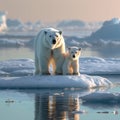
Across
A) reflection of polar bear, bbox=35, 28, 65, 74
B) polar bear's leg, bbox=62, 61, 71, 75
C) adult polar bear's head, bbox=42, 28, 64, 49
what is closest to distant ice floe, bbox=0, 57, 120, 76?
reflection of polar bear, bbox=35, 28, 65, 74

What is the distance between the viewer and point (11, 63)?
17391 mm

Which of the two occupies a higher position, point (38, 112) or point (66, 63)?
point (66, 63)

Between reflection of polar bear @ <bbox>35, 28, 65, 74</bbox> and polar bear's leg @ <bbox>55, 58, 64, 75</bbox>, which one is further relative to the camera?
polar bear's leg @ <bbox>55, 58, 64, 75</bbox>

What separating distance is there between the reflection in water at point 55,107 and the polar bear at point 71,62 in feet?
5.41

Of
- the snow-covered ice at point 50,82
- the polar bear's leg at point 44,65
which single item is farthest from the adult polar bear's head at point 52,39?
the snow-covered ice at point 50,82

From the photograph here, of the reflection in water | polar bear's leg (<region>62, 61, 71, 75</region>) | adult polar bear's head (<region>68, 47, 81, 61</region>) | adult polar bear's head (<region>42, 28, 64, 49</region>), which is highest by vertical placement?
adult polar bear's head (<region>42, 28, 64, 49</region>)

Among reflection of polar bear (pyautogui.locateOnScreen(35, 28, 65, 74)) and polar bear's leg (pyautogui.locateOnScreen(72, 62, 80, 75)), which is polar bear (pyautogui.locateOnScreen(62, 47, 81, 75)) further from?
reflection of polar bear (pyautogui.locateOnScreen(35, 28, 65, 74))

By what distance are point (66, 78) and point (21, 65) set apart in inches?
197

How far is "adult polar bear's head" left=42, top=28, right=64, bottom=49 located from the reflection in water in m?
1.54

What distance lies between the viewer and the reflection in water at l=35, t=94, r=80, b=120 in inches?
345

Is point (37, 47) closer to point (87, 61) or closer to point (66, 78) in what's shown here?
point (66, 78)

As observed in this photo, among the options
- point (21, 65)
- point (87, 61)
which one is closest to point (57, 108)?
point (21, 65)

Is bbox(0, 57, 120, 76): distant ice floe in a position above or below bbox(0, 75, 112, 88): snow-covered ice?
above

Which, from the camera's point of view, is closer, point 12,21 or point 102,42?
point 102,42
